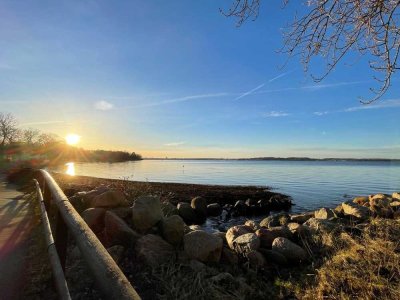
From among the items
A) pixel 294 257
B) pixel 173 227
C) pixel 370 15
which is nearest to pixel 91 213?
pixel 173 227

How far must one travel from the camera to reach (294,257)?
7.83 meters

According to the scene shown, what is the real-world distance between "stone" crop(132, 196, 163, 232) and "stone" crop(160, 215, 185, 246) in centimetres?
Result: 29

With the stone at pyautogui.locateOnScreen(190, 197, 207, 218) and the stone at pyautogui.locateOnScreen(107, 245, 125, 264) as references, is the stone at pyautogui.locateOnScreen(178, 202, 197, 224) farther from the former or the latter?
the stone at pyautogui.locateOnScreen(107, 245, 125, 264)

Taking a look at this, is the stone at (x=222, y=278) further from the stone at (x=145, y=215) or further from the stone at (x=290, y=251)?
the stone at (x=290, y=251)

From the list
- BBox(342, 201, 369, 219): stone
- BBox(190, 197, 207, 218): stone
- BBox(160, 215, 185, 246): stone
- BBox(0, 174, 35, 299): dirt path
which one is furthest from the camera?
BBox(190, 197, 207, 218): stone

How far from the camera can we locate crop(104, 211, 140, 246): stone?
607 centimetres

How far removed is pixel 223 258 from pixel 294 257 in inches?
74.6

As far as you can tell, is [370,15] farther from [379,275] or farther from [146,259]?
[146,259]

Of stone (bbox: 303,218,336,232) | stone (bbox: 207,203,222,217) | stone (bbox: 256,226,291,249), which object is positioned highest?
stone (bbox: 303,218,336,232)

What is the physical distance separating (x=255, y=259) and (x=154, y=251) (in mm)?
2522

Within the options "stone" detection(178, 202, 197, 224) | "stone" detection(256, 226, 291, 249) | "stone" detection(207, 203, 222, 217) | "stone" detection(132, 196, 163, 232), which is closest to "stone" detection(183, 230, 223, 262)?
"stone" detection(132, 196, 163, 232)

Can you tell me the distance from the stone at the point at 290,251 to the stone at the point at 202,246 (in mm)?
2005

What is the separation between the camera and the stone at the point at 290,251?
7.81 metres

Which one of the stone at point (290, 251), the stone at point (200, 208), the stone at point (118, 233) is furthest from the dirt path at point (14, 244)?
the stone at point (200, 208)
